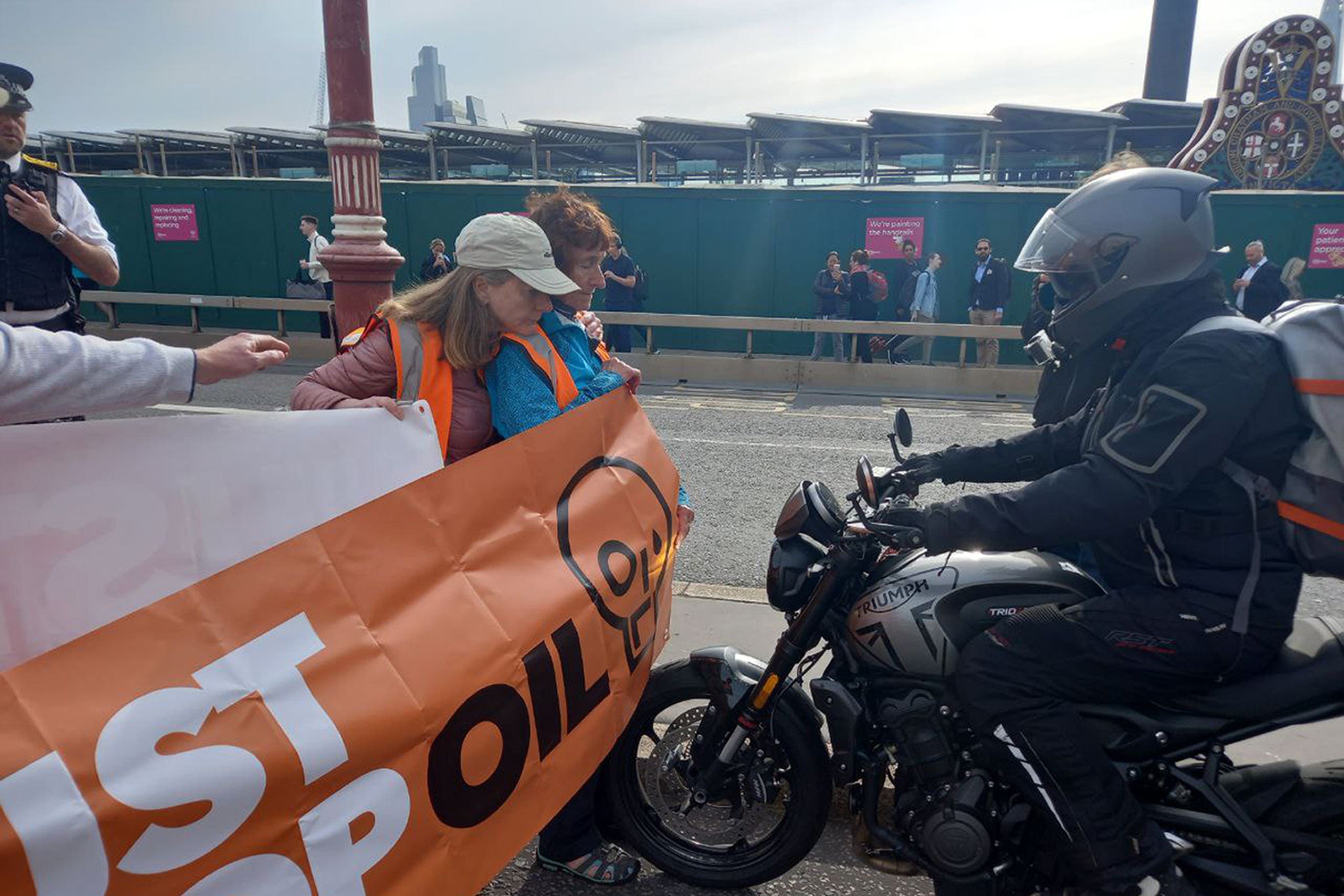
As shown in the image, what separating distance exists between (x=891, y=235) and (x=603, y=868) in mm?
14978

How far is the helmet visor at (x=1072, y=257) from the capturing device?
229cm

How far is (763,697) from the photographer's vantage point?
248 cm

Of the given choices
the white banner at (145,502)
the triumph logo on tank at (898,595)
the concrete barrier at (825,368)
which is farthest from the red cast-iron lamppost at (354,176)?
the concrete barrier at (825,368)

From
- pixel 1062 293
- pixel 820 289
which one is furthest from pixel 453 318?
pixel 820 289

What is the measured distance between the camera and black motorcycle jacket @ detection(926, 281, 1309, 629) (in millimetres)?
2025

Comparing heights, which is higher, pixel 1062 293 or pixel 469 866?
pixel 1062 293

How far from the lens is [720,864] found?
2643 millimetres

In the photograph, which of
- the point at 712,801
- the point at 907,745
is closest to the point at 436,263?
the point at 712,801

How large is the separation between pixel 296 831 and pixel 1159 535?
6.57ft

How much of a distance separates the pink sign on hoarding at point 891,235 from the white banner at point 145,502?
15.0 meters

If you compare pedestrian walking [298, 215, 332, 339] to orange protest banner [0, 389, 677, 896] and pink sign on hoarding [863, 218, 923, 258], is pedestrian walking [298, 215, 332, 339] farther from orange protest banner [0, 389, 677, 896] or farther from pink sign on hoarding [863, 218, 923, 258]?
orange protest banner [0, 389, 677, 896]

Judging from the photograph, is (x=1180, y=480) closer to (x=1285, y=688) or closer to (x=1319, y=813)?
(x=1285, y=688)

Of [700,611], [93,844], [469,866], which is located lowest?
[700,611]

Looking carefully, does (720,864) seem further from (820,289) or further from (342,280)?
(820,289)
